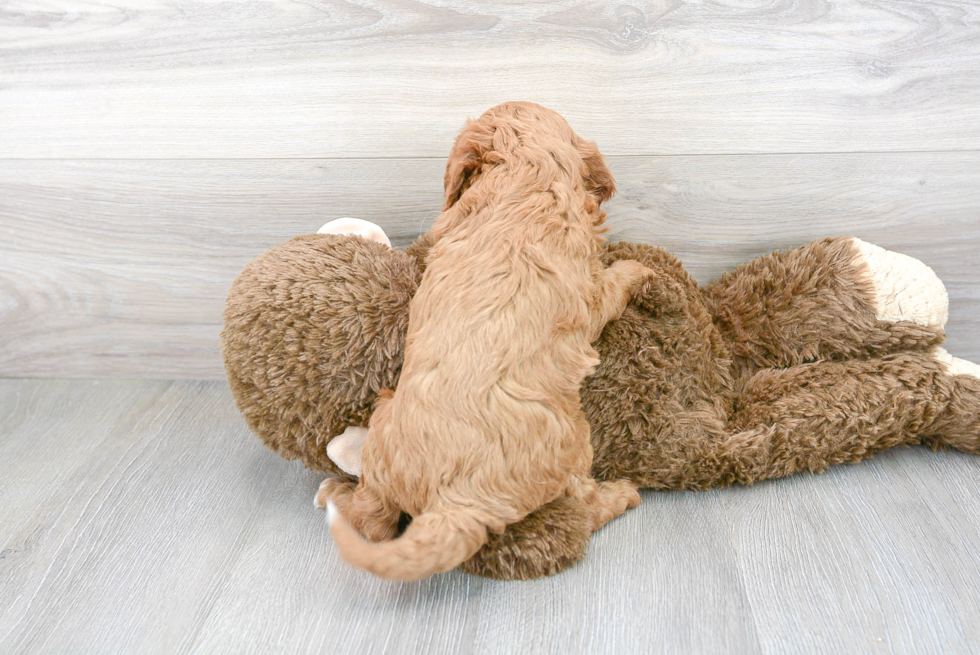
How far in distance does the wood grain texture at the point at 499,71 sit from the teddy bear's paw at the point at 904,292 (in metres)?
0.21

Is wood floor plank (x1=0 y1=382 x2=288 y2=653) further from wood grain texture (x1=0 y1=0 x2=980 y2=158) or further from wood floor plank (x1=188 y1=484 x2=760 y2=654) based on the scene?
wood grain texture (x1=0 y1=0 x2=980 y2=158)

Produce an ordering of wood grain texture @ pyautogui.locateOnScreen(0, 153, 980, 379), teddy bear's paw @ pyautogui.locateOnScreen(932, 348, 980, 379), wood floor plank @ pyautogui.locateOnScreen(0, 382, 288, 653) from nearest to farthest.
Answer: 1. wood floor plank @ pyautogui.locateOnScreen(0, 382, 288, 653)
2. teddy bear's paw @ pyautogui.locateOnScreen(932, 348, 980, 379)
3. wood grain texture @ pyautogui.locateOnScreen(0, 153, 980, 379)

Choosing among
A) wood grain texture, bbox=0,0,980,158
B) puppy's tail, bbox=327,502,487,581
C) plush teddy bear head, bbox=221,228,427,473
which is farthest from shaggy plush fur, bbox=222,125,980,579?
wood grain texture, bbox=0,0,980,158

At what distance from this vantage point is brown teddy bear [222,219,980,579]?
1.00 metres

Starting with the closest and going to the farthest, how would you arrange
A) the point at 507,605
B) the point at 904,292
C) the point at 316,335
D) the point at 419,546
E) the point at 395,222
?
the point at 419,546
the point at 507,605
the point at 316,335
the point at 904,292
the point at 395,222

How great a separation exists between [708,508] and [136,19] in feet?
3.99

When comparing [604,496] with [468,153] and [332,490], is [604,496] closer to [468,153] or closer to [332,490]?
[332,490]

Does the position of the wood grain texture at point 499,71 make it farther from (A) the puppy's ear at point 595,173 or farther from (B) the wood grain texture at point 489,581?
(B) the wood grain texture at point 489,581

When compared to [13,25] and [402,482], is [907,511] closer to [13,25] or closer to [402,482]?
[402,482]

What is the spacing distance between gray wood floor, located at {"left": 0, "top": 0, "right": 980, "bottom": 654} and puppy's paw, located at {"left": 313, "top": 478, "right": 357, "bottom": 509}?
33 millimetres

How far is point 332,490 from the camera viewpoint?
105cm

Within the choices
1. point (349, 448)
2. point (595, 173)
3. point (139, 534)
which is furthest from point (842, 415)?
point (139, 534)

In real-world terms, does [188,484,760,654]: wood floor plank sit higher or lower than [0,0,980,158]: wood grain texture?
lower

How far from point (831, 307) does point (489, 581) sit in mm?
681
